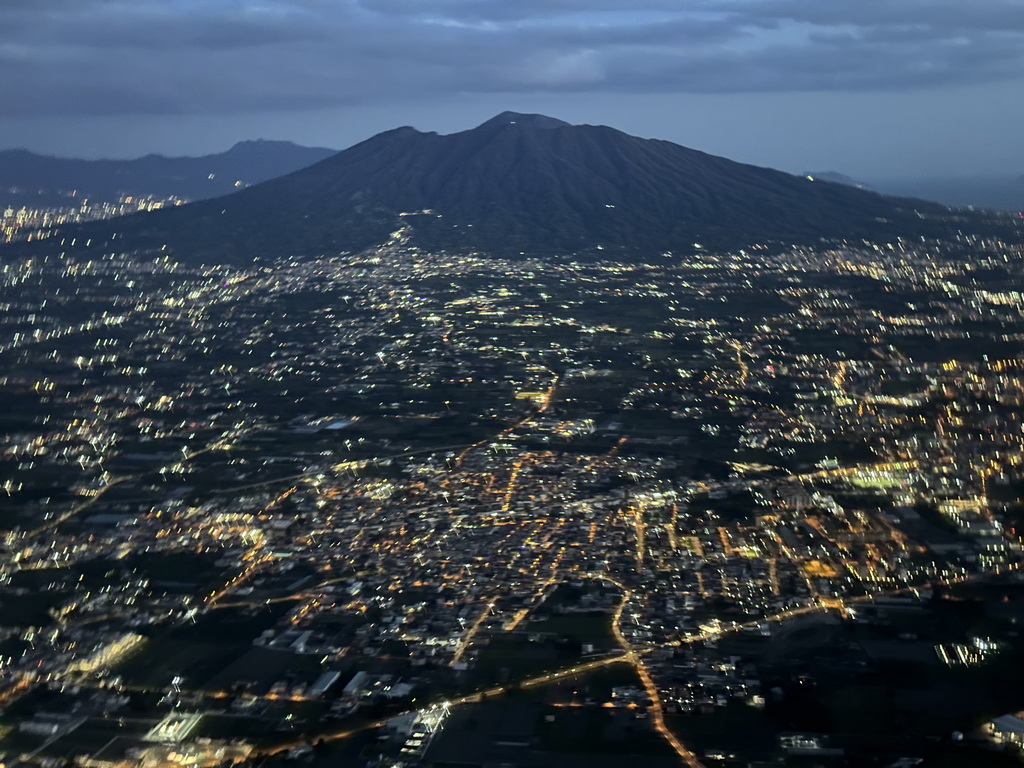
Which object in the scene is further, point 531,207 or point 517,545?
point 531,207

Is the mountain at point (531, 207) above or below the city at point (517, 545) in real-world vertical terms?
above

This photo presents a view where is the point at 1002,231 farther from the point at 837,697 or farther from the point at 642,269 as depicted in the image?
the point at 837,697

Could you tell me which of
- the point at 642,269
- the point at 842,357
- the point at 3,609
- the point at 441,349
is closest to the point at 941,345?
the point at 842,357

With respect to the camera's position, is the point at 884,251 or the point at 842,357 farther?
the point at 884,251

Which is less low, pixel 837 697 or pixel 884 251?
pixel 884 251

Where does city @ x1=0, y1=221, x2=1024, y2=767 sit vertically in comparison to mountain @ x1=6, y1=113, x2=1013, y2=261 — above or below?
below

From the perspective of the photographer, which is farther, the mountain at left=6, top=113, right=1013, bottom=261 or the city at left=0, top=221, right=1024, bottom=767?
the mountain at left=6, top=113, right=1013, bottom=261

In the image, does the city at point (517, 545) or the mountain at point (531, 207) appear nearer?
the city at point (517, 545)

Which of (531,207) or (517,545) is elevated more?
(531,207)
